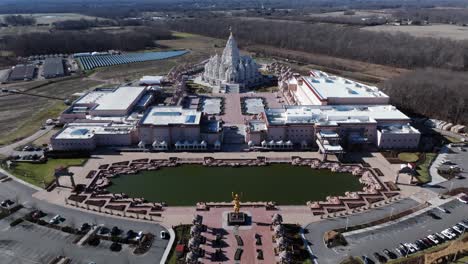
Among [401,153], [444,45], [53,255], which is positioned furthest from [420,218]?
[444,45]

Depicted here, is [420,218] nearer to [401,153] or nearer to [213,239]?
[401,153]

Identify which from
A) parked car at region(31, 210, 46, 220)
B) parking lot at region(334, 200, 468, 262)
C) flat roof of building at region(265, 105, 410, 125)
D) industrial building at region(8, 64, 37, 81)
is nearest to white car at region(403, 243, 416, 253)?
parking lot at region(334, 200, 468, 262)

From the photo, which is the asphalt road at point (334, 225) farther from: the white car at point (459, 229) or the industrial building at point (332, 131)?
the industrial building at point (332, 131)

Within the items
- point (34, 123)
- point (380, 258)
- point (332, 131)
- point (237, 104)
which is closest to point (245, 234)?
point (380, 258)

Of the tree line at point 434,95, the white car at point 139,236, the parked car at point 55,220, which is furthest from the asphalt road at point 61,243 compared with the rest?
the tree line at point 434,95

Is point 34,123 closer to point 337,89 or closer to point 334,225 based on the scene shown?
point 334,225

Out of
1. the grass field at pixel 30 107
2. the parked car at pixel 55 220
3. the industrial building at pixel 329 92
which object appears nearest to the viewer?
the parked car at pixel 55 220
